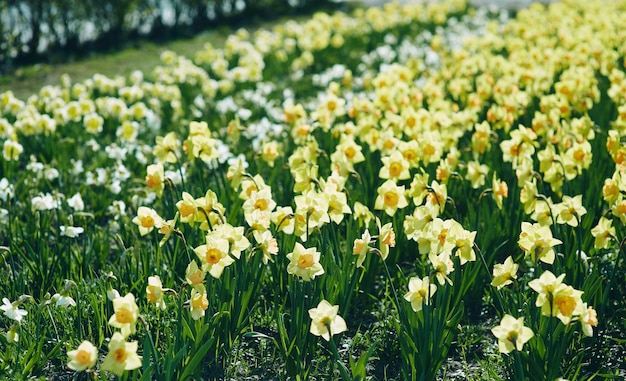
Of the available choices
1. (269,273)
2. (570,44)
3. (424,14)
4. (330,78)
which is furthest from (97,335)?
(424,14)

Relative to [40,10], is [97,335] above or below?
below

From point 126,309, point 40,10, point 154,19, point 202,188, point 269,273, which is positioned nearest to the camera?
point 126,309

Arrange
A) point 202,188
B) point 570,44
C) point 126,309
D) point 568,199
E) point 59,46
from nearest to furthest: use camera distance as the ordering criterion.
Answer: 1. point 126,309
2. point 568,199
3. point 202,188
4. point 570,44
5. point 59,46

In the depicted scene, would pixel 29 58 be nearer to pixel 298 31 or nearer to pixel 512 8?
pixel 298 31

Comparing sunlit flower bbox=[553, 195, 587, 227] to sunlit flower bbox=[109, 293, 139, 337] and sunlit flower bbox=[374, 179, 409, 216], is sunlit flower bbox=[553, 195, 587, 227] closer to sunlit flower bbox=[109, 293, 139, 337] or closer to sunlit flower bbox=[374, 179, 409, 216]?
sunlit flower bbox=[374, 179, 409, 216]

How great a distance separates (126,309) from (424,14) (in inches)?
356

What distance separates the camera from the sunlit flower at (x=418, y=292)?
2385 millimetres

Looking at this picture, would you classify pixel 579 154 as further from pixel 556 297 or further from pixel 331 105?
pixel 331 105

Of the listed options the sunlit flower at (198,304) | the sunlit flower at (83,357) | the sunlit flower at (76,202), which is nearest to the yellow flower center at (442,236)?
the sunlit flower at (198,304)

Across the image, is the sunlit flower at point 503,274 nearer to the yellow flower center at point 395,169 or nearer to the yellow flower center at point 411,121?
the yellow flower center at point 395,169

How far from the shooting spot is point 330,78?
6949 mm

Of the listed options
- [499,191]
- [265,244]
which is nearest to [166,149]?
[265,244]

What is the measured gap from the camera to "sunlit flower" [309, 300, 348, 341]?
2.27 m

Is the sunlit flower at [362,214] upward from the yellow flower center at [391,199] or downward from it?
downward
